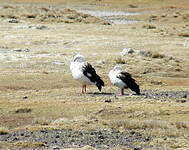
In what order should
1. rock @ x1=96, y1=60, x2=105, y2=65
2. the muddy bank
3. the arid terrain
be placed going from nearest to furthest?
the muddy bank
the arid terrain
rock @ x1=96, y1=60, x2=105, y2=65

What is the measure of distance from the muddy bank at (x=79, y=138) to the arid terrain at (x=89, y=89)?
1.0 inches

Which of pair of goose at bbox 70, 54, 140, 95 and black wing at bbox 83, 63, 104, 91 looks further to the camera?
black wing at bbox 83, 63, 104, 91

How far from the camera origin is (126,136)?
17.7 metres

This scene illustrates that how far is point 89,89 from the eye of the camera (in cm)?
2798

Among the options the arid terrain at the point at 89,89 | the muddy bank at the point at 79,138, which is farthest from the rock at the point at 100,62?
the muddy bank at the point at 79,138

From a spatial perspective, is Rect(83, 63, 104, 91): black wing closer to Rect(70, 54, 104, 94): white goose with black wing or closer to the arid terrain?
Rect(70, 54, 104, 94): white goose with black wing

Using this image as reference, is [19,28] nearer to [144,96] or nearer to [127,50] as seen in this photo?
[127,50]

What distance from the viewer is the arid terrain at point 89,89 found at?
57.8 ft

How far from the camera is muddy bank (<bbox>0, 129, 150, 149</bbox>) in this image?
16641 millimetres

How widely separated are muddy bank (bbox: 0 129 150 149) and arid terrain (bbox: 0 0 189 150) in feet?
0.08

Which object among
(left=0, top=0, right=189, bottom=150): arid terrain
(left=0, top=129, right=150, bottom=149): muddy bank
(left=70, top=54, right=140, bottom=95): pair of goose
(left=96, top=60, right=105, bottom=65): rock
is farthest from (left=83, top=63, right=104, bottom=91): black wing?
(left=96, top=60, right=105, bottom=65): rock

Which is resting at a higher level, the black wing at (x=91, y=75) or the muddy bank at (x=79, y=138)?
the black wing at (x=91, y=75)

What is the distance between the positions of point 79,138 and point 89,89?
1058 centimetres

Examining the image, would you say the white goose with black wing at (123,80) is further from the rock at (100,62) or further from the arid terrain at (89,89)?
the rock at (100,62)
